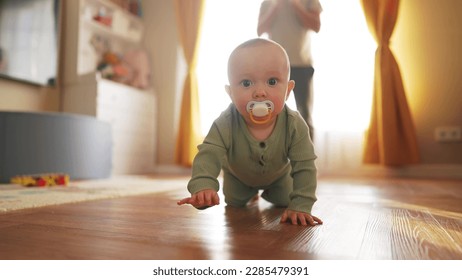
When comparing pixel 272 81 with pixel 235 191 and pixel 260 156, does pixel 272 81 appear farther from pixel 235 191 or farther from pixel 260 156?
pixel 235 191

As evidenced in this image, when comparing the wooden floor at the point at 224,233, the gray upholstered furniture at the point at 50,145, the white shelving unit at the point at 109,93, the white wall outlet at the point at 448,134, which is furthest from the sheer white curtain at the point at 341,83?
the wooden floor at the point at 224,233

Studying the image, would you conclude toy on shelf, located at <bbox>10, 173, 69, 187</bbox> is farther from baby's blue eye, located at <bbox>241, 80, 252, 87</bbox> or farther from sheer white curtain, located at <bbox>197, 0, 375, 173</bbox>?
sheer white curtain, located at <bbox>197, 0, 375, 173</bbox>

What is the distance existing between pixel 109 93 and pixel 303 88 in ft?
5.31

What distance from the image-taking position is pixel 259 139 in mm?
970

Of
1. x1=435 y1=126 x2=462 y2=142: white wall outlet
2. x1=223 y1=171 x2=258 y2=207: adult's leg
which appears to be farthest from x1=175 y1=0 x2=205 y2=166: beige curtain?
x1=223 y1=171 x2=258 y2=207: adult's leg

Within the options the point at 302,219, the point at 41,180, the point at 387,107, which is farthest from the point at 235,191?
the point at 387,107

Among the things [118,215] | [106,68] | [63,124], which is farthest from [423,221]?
[106,68]

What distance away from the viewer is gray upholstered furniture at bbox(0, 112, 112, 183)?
198cm

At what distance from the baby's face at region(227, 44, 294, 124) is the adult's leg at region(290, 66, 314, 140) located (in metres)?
1.26

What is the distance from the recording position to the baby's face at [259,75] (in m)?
0.85

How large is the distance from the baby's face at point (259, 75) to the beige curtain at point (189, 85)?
7.84ft

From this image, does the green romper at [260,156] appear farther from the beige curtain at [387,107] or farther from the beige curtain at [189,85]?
the beige curtain at [189,85]

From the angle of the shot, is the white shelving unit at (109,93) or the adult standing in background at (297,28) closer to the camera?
the adult standing in background at (297,28)
